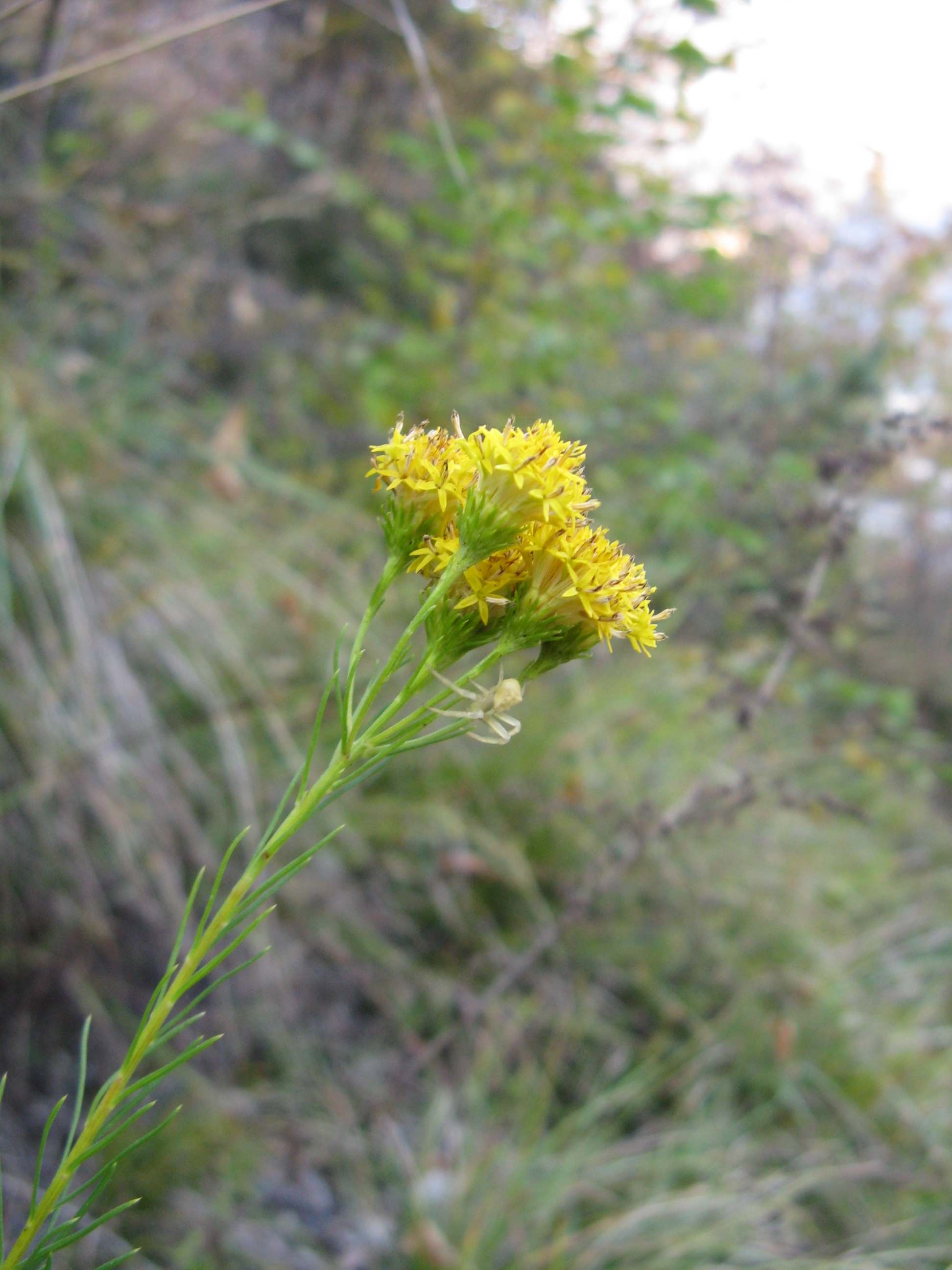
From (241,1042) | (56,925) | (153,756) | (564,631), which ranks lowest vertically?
(241,1042)

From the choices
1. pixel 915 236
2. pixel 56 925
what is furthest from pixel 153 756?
pixel 915 236

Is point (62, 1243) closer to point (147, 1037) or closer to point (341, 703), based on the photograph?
point (147, 1037)

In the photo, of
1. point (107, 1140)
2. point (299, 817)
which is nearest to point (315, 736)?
point (299, 817)

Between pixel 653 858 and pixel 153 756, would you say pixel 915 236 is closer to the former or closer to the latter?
pixel 653 858

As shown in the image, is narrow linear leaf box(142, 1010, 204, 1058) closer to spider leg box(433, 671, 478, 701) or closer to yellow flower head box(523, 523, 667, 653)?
spider leg box(433, 671, 478, 701)

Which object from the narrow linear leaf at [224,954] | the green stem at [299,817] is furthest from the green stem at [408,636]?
the narrow linear leaf at [224,954]

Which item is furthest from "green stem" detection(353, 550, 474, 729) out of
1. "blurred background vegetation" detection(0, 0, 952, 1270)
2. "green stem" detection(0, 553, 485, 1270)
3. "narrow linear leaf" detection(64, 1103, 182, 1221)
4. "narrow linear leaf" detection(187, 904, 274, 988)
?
"blurred background vegetation" detection(0, 0, 952, 1270)

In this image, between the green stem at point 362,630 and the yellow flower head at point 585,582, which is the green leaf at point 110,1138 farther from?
the yellow flower head at point 585,582
